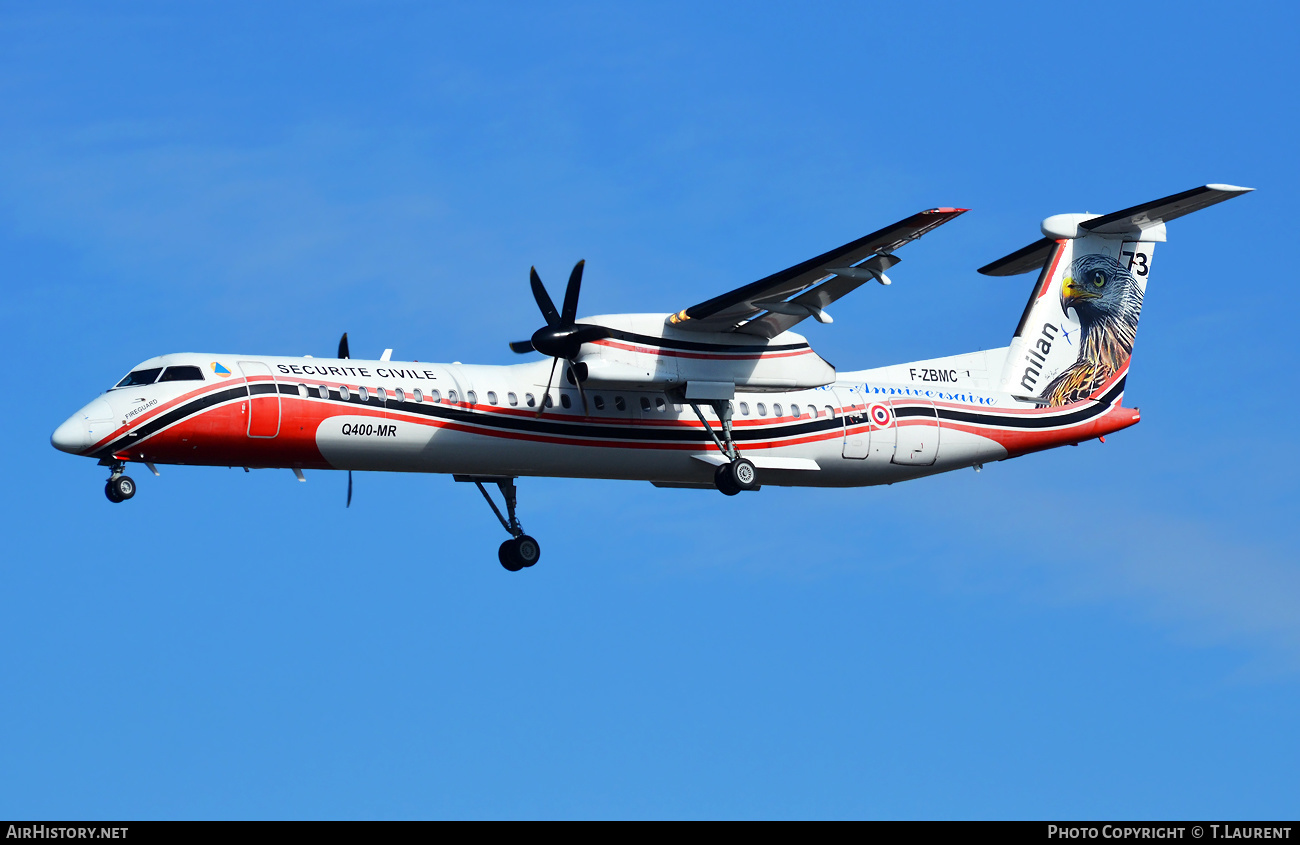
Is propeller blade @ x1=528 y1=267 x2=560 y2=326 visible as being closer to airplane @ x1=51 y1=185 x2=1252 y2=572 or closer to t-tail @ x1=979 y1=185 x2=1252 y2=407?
airplane @ x1=51 y1=185 x2=1252 y2=572

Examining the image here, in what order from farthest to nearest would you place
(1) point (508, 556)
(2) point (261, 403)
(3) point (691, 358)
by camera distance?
1. (1) point (508, 556)
2. (3) point (691, 358)
3. (2) point (261, 403)

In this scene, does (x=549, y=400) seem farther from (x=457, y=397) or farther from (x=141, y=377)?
(x=141, y=377)

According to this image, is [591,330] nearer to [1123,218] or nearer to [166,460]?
[166,460]

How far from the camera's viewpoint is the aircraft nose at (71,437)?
20062mm

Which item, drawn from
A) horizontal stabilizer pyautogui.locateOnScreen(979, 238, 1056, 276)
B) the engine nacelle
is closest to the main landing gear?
the engine nacelle

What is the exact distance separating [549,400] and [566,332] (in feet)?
4.05

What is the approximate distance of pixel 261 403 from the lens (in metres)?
21.0

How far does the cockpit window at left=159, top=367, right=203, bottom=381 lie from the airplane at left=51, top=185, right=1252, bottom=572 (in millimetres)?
38

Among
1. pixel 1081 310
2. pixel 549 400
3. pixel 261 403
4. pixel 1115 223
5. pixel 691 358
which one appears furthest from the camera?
pixel 1081 310

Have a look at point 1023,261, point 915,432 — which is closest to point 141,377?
point 915,432

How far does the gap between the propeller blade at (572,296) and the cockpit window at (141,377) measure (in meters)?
5.99

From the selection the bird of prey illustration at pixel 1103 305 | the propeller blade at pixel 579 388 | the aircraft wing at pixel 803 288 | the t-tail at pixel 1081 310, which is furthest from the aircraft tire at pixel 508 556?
the bird of prey illustration at pixel 1103 305

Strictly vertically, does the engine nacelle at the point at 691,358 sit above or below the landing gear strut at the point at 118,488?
above

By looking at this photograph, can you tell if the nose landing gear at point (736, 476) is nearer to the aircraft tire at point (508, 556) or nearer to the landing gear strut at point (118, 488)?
the aircraft tire at point (508, 556)
